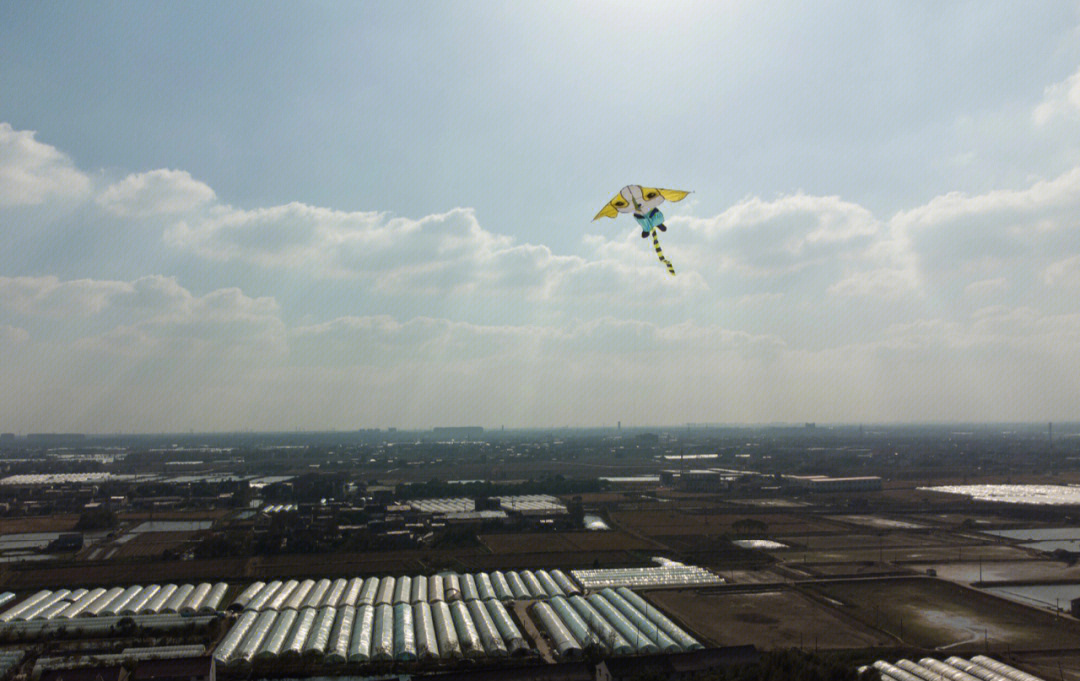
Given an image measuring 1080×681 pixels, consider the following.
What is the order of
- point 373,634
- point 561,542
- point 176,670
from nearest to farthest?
point 176,670 → point 373,634 → point 561,542

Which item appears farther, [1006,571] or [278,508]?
[278,508]

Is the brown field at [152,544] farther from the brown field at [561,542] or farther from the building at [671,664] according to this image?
the building at [671,664]

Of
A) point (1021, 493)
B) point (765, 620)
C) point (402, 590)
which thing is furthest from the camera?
point (1021, 493)

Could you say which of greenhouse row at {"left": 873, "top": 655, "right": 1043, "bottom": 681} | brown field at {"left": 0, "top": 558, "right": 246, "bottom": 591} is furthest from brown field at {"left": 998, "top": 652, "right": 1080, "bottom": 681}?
brown field at {"left": 0, "top": 558, "right": 246, "bottom": 591}

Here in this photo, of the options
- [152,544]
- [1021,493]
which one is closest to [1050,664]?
[152,544]

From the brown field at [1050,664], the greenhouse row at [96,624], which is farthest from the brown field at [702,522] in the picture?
the greenhouse row at [96,624]

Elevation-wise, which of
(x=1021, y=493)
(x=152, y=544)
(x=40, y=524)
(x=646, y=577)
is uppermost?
(x=1021, y=493)

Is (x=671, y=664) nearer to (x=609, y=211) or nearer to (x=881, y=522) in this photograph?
(x=609, y=211)
